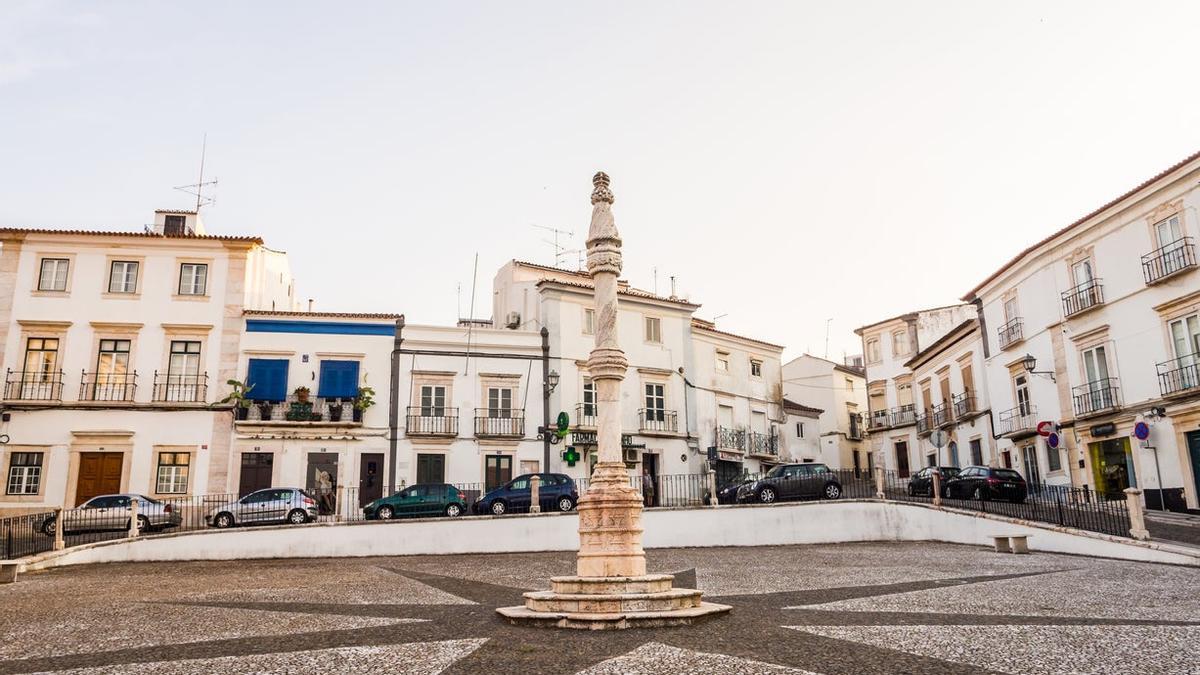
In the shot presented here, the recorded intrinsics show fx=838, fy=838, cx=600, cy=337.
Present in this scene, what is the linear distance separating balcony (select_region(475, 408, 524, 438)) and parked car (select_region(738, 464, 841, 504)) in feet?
32.0

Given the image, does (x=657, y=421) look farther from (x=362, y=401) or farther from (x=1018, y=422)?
(x=1018, y=422)

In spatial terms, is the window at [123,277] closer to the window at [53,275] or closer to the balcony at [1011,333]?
the window at [53,275]

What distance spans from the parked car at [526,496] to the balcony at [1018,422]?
18397mm

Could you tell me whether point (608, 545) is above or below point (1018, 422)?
below

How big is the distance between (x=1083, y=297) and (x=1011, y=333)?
4892 mm

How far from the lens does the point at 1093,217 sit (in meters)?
28.2

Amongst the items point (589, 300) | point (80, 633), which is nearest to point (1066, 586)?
point (80, 633)

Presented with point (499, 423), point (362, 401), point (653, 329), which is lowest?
point (499, 423)

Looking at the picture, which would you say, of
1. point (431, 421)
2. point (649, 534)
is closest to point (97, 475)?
point (431, 421)

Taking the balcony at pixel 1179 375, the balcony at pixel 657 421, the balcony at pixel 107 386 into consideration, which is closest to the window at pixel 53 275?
the balcony at pixel 107 386

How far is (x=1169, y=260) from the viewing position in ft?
82.9

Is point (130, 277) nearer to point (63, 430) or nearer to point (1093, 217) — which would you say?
point (63, 430)

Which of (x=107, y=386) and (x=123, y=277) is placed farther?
(x=123, y=277)

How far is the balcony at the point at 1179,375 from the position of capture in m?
24.3
